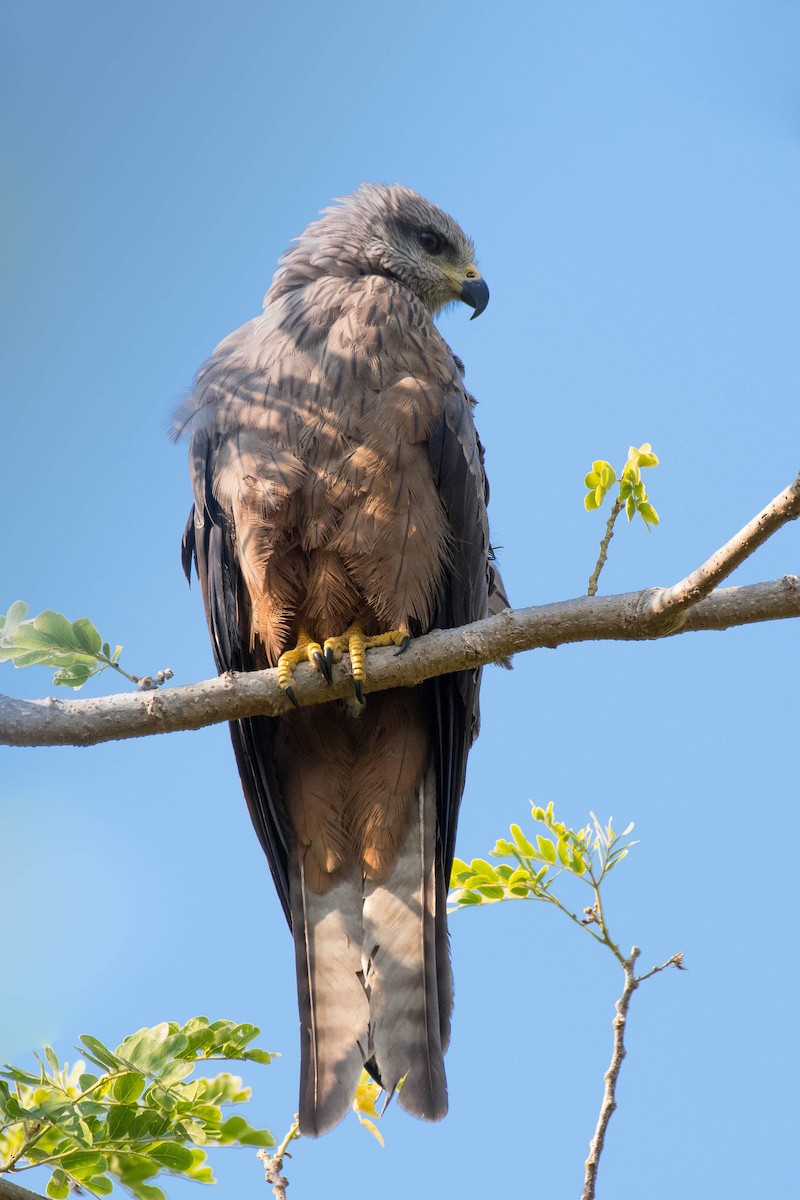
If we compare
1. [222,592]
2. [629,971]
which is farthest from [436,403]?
[629,971]

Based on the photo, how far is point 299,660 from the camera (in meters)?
4.13

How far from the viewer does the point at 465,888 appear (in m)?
4.31

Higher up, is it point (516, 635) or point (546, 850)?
point (516, 635)

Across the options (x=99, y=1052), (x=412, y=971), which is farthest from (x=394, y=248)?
(x=99, y=1052)

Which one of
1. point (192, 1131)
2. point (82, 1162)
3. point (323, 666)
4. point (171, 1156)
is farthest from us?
point (323, 666)

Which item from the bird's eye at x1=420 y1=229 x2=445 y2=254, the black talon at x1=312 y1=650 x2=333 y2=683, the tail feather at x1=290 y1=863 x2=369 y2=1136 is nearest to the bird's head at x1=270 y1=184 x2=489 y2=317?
the bird's eye at x1=420 y1=229 x2=445 y2=254

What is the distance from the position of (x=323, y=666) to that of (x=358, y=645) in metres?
0.18

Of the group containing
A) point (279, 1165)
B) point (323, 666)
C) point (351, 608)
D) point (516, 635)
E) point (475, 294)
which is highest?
point (475, 294)

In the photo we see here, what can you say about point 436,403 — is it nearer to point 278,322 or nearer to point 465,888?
point 278,322

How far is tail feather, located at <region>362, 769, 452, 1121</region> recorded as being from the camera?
12.8 feet

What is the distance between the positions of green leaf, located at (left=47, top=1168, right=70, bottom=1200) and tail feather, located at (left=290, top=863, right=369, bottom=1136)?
40.1 inches

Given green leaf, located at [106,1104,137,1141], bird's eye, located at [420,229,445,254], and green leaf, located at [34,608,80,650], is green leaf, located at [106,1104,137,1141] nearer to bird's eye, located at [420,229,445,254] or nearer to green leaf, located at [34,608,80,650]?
green leaf, located at [34,608,80,650]

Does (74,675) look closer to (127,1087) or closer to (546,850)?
(127,1087)

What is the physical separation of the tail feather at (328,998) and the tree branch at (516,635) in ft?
3.79
